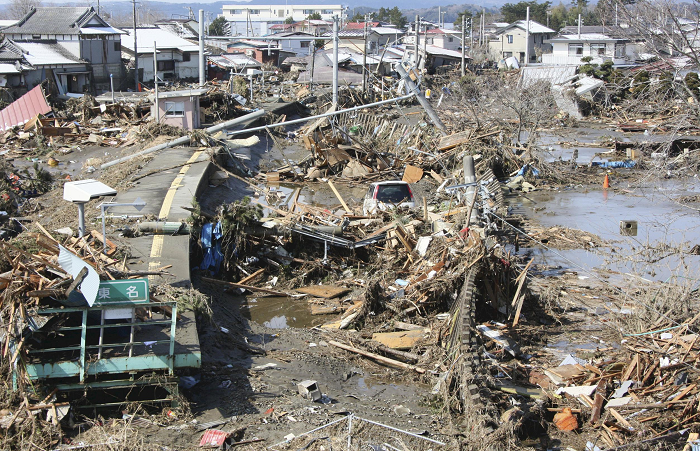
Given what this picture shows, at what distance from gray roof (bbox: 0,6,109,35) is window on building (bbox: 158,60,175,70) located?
615 cm

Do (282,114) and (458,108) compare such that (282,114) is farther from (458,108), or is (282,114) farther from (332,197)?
(332,197)

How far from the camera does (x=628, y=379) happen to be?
9.13m

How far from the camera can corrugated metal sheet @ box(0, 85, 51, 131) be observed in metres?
31.5

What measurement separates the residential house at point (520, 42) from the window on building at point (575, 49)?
562 inches

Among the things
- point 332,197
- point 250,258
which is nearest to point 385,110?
point 332,197

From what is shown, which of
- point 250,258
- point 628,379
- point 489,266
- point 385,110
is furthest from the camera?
point 385,110

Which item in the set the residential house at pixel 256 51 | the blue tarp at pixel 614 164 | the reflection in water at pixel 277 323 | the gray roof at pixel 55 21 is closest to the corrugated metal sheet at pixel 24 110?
Answer: the gray roof at pixel 55 21

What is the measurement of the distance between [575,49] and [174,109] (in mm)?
44487

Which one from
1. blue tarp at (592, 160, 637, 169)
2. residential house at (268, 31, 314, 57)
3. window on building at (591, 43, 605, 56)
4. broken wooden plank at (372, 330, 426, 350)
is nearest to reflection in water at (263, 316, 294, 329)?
broken wooden plank at (372, 330, 426, 350)

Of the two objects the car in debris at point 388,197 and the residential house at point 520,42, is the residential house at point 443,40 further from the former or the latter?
the car in debris at point 388,197

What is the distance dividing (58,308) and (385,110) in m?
36.7

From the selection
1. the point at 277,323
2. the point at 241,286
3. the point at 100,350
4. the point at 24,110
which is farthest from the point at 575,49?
the point at 100,350

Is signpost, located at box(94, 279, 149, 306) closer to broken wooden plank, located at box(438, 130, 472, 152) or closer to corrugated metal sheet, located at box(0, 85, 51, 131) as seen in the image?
broken wooden plank, located at box(438, 130, 472, 152)

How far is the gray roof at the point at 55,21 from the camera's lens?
44812 mm
